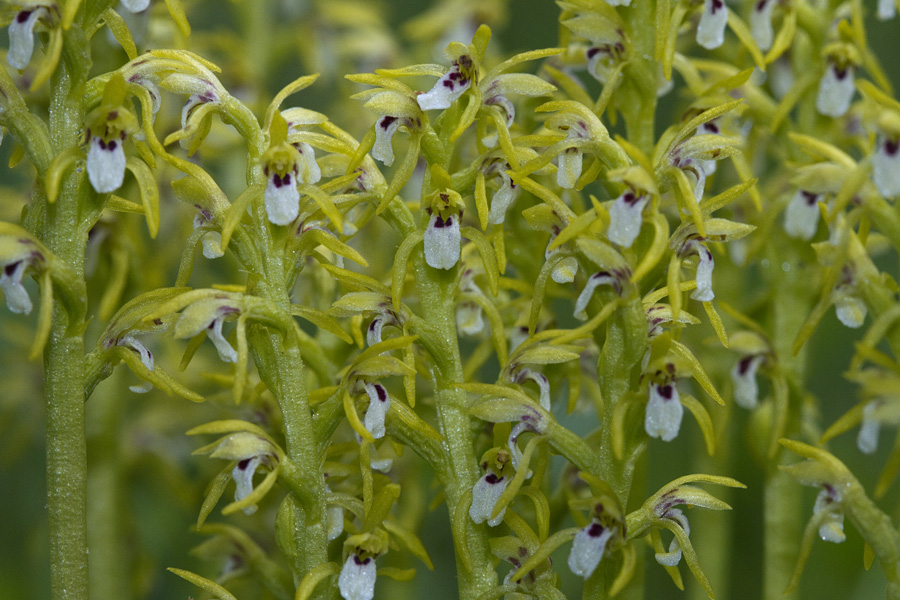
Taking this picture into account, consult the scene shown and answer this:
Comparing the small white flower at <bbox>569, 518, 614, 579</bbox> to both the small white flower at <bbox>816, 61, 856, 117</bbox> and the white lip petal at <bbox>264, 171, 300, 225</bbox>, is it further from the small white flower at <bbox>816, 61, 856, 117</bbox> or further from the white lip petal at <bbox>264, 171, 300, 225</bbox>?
the small white flower at <bbox>816, 61, 856, 117</bbox>

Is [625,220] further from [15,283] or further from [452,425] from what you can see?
[15,283]

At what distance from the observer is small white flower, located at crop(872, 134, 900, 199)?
1393mm

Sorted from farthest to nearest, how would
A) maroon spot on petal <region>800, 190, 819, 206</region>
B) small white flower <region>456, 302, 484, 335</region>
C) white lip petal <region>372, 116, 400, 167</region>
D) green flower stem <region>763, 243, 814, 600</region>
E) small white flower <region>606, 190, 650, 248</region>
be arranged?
1. green flower stem <region>763, 243, 814, 600</region>
2. maroon spot on petal <region>800, 190, 819, 206</region>
3. small white flower <region>456, 302, 484, 335</region>
4. white lip petal <region>372, 116, 400, 167</region>
5. small white flower <region>606, 190, 650, 248</region>

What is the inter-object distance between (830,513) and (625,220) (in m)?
0.57

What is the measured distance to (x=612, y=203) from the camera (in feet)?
4.23

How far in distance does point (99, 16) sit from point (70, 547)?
0.74 metres

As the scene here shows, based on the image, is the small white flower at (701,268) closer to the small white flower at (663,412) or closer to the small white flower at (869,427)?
the small white flower at (663,412)

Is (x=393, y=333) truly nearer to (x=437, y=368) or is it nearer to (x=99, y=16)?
(x=437, y=368)

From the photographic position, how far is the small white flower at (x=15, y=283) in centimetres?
128

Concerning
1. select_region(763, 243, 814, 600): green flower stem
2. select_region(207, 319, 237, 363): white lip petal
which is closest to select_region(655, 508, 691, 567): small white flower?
select_region(763, 243, 814, 600): green flower stem

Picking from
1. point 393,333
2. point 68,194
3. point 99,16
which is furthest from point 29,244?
point 393,333

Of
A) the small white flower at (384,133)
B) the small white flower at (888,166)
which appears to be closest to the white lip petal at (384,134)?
the small white flower at (384,133)

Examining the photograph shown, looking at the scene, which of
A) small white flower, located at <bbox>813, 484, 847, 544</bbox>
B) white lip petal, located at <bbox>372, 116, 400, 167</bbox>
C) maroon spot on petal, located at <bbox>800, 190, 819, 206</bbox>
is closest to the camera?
white lip petal, located at <bbox>372, 116, 400, 167</bbox>

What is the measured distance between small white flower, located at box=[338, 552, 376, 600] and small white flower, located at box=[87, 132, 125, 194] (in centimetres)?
58
